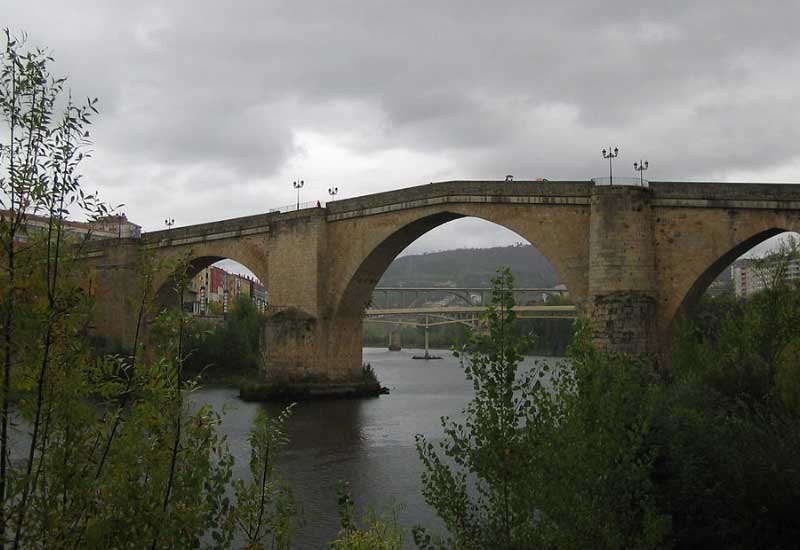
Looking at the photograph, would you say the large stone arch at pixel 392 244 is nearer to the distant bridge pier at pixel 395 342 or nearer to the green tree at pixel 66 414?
the green tree at pixel 66 414

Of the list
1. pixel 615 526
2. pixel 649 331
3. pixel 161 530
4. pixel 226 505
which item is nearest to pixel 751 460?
pixel 615 526

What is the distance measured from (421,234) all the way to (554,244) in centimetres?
638

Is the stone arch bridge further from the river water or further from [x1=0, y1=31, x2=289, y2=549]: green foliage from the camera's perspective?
[x1=0, y1=31, x2=289, y2=549]: green foliage

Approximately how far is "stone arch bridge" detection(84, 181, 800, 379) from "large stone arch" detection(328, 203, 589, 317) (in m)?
0.04

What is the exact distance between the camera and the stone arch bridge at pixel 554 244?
61.0 ft

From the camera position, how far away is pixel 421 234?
25.8 metres

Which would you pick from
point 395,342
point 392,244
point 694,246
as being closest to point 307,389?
point 392,244

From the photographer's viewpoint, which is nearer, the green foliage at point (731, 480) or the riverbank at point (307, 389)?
the green foliage at point (731, 480)

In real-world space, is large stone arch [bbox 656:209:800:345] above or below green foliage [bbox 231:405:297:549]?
above

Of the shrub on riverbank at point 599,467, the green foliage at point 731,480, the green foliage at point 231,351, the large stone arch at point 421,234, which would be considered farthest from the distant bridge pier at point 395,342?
the shrub on riverbank at point 599,467

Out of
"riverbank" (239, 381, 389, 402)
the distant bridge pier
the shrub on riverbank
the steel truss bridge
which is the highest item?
the steel truss bridge

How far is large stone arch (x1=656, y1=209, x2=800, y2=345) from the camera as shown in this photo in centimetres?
1845

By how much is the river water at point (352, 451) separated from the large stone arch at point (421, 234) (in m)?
4.18

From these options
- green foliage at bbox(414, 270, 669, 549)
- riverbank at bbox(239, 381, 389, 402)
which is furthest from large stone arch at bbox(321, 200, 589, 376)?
green foliage at bbox(414, 270, 669, 549)
